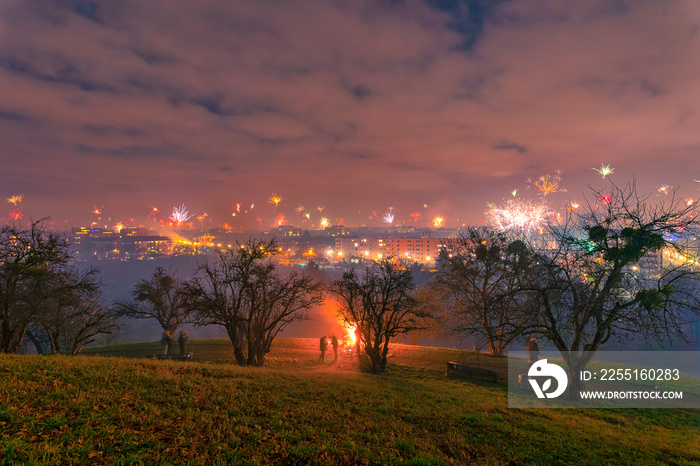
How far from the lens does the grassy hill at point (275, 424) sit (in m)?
5.54

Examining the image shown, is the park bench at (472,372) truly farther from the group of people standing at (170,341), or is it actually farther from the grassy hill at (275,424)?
the group of people standing at (170,341)

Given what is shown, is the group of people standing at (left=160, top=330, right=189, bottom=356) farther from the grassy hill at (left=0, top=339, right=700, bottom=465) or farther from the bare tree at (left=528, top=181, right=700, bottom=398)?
the bare tree at (left=528, top=181, right=700, bottom=398)

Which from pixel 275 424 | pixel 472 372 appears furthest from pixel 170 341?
pixel 472 372

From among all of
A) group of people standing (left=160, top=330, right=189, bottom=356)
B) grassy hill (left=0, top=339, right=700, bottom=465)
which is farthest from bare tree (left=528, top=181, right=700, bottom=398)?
group of people standing (left=160, top=330, right=189, bottom=356)

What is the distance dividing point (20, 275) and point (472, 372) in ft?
88.5

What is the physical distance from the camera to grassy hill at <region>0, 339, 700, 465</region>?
554cm

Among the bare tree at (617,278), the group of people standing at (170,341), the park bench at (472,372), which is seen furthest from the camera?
the group of people standing at (170,341)

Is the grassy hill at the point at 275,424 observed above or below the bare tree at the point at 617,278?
below

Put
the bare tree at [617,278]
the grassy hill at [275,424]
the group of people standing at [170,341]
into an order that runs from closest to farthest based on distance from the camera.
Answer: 1. the grassy hill at [275,424]
2. the bare tree at [617,278]
3. the group of people standing at [170,341]

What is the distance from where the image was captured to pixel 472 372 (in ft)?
60.0

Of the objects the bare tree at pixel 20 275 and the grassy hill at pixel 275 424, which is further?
the bare tree at pixel 20 275

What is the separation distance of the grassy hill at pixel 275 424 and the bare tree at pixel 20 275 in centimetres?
941

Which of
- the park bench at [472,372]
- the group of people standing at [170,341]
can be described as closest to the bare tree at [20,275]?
the group of people standing at [170,341]

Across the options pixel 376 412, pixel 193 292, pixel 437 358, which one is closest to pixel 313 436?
pixel 376 412
